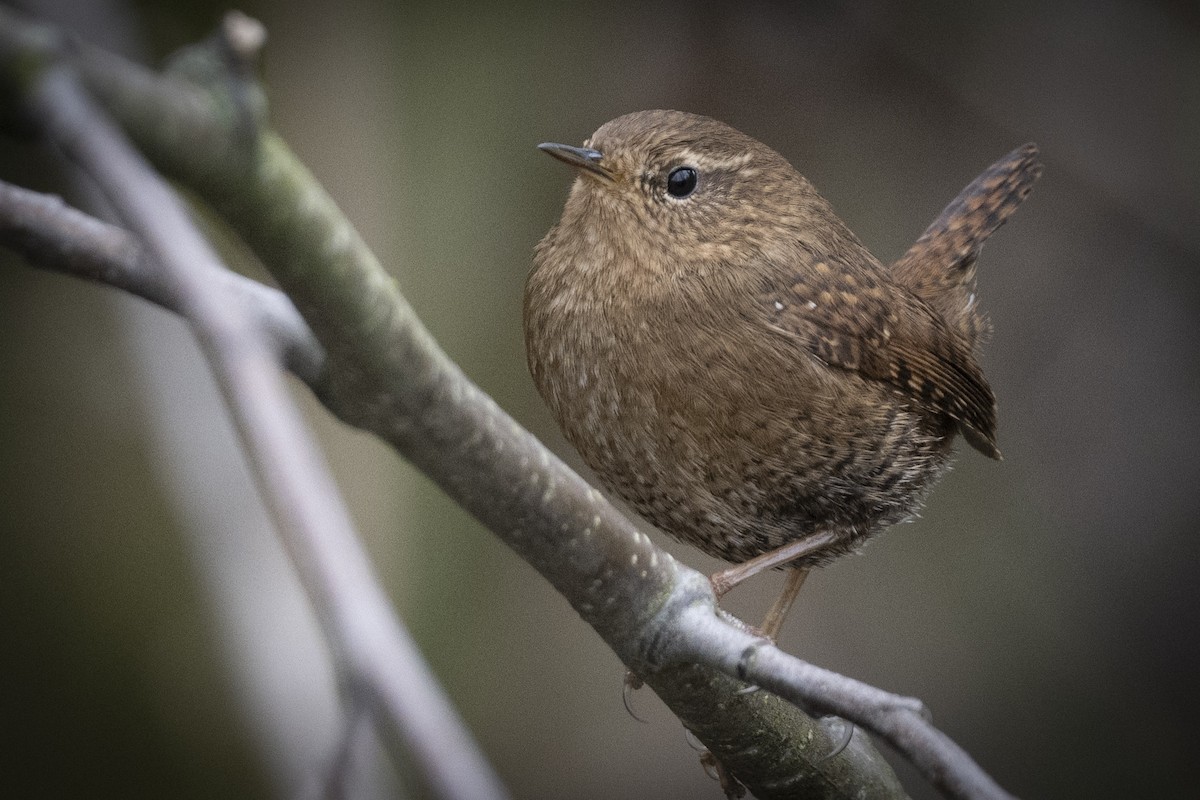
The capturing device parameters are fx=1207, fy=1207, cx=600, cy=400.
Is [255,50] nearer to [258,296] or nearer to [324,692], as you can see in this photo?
[258,296]

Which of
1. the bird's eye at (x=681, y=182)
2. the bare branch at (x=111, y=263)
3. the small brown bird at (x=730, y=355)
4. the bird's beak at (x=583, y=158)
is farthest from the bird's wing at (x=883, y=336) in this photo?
the bare branch at (x=111, y=263)

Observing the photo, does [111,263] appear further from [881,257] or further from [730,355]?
[881,257]

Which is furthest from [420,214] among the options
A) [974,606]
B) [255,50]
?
[255,50]

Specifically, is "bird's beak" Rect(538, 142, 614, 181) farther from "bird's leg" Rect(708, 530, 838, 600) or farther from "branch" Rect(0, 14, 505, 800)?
"branch" Rect(0, 14, 505, 800)

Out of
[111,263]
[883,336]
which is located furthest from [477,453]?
[883,336]

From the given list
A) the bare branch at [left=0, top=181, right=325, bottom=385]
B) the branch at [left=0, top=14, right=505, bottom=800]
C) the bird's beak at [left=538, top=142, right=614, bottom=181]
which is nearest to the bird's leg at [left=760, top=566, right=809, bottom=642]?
the bird's beak at [left=538, top=142, right=614, bottom=181]

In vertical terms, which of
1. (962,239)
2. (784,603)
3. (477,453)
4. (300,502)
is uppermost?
(962,239)
